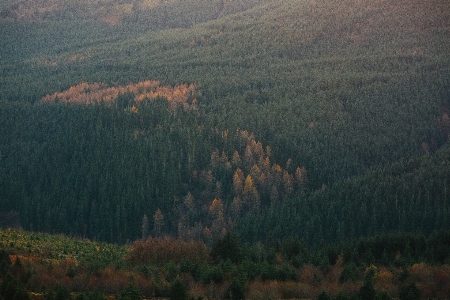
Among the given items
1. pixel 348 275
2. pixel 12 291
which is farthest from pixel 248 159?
pixel 12 291

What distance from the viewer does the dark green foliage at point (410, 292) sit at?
242ft

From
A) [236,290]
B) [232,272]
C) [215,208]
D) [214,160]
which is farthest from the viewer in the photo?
[214,160]

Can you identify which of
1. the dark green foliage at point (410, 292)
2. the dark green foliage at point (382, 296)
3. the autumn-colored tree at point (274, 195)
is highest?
the dark green foliage at point (382, 296)

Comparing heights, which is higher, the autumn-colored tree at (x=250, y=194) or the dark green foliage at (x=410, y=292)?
the dark green foliage at (x=410, y=292)

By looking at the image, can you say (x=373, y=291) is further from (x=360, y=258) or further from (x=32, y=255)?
(x=32, y=255)

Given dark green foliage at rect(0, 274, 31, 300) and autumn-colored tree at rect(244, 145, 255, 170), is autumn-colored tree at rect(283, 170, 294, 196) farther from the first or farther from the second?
dark green foliage at rect(0, 274, 31, 300)

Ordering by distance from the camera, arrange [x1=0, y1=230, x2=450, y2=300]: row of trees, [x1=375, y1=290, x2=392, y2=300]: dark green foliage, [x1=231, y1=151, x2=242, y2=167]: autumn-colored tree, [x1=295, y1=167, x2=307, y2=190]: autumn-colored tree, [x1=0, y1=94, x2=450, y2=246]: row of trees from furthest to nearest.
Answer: [x1=231, y1=151, x2=242, y2=167]: autumn-colored tree
[x1=295, y1=167, x2=307, y2=190]: autumn-colored tree
[x1=0, y1=94, x2=450, y2=246]: row of trees
[x1=0, y1=230, x2=450, y2=300]: row of trees
[x1=375, y1=290, x2=392, y2=300]: dark green foliage

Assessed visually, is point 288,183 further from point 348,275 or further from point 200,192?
point 348,275

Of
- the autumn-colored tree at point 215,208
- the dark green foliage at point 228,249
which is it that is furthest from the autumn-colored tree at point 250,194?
the dark green foliage at point 228,249

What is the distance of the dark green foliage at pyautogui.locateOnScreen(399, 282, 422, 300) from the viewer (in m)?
73.8

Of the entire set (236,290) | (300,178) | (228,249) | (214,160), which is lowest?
(300,178)

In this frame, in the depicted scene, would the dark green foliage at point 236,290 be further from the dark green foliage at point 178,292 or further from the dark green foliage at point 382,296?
the dark green foliage at point 382,296

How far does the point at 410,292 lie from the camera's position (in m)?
73.6

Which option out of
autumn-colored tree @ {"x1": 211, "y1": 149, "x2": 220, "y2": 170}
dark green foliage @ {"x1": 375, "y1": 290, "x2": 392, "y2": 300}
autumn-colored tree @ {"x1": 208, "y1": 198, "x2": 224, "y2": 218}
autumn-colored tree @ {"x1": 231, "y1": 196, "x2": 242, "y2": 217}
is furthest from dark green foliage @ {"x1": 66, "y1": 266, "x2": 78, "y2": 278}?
autumn-colored tree @ {"x1": 211, "y1": 149, "x2": 220, "y2": 170}
